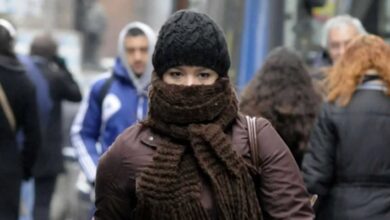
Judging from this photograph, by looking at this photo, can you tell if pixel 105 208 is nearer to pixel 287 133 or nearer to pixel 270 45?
pixel 287 133

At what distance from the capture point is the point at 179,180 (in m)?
3.71

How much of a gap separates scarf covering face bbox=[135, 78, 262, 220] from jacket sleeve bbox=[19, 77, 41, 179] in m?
3.57

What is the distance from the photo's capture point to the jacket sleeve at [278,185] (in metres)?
3.77

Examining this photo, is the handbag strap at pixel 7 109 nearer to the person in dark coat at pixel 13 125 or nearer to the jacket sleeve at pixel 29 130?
the person in dark coat at pixel 13 125

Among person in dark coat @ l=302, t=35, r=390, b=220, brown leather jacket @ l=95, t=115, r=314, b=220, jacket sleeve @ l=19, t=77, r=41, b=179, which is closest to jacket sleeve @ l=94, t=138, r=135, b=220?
brown leather jacket @ l=95, t=115, r=314, b=220

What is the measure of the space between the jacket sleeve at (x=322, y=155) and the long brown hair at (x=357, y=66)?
0.11 meters

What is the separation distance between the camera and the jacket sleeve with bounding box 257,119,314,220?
3.77 metres

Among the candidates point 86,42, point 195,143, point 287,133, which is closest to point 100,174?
point 195,143

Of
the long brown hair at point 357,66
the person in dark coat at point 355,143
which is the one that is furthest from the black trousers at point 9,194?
the long brown hair at point 357,66

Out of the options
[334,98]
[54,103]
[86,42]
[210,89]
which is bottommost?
[86,42]

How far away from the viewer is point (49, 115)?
32.2 ft

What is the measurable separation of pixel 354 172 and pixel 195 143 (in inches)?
90.6

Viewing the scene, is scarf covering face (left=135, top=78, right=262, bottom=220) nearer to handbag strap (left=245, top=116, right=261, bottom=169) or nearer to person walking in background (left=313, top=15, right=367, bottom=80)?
handbag strap (left=245, top=116, right=261, bottom=169)

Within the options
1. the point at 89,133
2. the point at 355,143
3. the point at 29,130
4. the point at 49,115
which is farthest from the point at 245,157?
the point at 49,115
